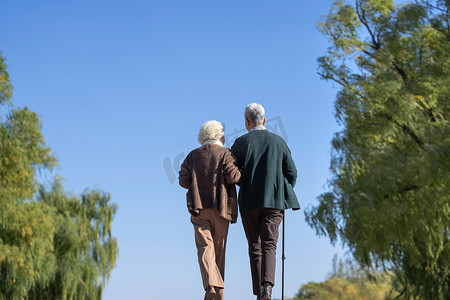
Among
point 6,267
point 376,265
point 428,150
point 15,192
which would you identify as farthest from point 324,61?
point 6,267

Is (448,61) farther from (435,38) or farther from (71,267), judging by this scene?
(71,267)

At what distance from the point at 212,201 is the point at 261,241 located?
542 mm

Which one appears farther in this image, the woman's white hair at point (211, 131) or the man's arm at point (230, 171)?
the woman's white hair at point (211, 131)

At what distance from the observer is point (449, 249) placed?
596 inches

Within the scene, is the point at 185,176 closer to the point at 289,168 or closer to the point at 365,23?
the point at 289,168

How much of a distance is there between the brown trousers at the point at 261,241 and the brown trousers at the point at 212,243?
0.21m

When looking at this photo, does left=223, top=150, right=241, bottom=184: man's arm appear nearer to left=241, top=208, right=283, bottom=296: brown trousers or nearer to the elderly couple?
the elderly couple

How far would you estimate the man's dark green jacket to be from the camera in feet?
18.3

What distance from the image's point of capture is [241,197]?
5.74 metres

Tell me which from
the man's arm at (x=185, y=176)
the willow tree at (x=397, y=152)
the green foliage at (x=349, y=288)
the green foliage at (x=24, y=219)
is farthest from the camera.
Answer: the green foliage at (x=349, y=288)

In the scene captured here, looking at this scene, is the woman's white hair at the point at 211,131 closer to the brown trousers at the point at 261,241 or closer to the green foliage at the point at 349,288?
the brown trousers at the point at 261,241

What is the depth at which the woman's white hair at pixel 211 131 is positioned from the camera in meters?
5.82

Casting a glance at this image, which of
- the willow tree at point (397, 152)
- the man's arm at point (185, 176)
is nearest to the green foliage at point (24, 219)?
the willow tree at point (397, 152)

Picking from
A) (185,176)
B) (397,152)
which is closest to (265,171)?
(185,176)
